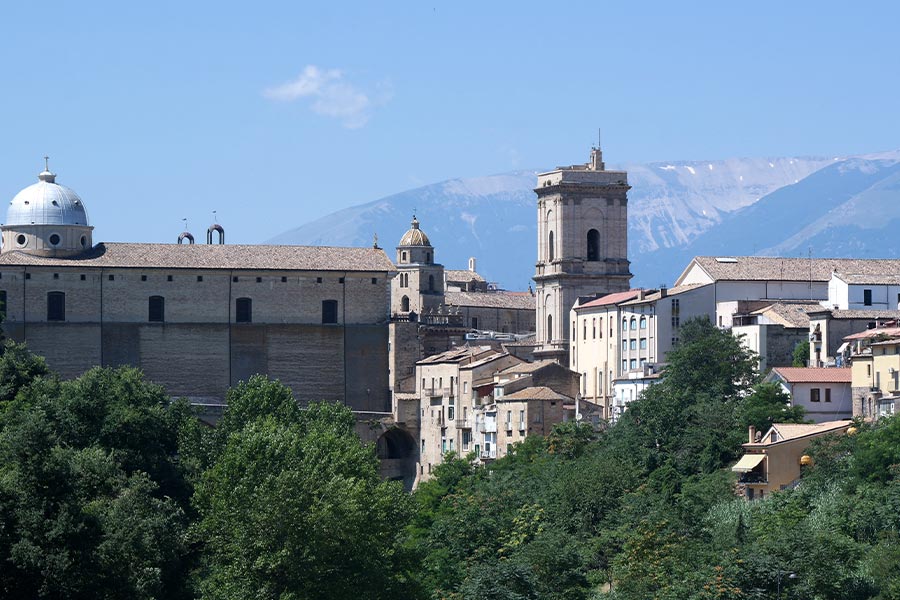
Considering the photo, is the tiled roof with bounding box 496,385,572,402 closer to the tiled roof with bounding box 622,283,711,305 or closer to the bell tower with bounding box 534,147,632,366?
the tiled roof with bounding box 622,283,711,305

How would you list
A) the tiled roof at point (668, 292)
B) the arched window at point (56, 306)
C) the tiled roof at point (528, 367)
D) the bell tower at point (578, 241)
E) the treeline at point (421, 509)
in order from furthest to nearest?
the bell tower at point (578, 241) → the arched window at point (56, 306) → the tiled roof at point (528, 367) → the tiled roof at point (668, 292) → the treeline at point (421, 509)

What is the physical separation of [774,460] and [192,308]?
30.6 metres

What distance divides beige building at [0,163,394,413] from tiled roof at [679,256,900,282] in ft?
43.3

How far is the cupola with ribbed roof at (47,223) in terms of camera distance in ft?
264

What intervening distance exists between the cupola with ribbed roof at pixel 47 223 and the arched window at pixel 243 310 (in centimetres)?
571

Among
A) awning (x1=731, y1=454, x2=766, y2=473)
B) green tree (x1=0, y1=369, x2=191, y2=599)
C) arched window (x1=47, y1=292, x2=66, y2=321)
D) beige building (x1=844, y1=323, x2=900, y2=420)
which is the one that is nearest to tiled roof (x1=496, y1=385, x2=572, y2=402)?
beige building (x1=844, y1=323, x2=900, y2=420)

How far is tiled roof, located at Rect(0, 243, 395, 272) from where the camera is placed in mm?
79688

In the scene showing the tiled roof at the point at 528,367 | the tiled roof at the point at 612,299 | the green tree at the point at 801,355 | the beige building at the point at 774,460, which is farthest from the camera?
the tiled roof at the point at 612,299

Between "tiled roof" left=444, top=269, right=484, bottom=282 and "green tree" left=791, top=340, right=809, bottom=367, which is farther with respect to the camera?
"tiled roof" left=444, top=269, right=484, bottom=282

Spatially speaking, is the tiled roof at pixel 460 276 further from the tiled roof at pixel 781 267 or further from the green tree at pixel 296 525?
the green tree at pixel 296 525

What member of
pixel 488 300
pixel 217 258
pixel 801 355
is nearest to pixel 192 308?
pixel 217 258

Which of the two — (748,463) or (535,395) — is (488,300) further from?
(748,463)

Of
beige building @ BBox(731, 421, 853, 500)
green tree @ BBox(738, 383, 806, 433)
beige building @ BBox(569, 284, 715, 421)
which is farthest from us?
beige building @ BBox(569, 284, 715, 421)

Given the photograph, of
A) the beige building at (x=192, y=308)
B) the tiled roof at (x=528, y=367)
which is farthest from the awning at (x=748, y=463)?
the beige building at (x=192, y=308)
